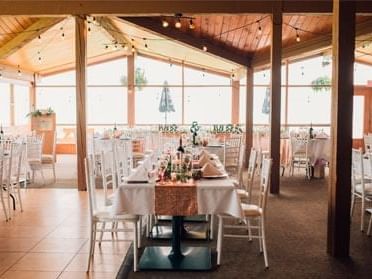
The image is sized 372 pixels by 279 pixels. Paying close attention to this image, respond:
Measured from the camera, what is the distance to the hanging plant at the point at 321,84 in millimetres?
14406

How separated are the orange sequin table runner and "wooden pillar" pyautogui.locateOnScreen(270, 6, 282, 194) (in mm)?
4015

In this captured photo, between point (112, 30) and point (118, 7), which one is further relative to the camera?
point (112, 30)

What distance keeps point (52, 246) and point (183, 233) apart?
145 cm

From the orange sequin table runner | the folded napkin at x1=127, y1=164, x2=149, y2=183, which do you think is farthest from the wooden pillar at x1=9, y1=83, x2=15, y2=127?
the orange sequin table runner

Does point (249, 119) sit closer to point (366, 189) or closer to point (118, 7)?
point (118, 7)

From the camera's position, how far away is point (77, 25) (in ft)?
25.5

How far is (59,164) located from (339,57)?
30.4 feet

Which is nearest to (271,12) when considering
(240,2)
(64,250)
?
(240,2)

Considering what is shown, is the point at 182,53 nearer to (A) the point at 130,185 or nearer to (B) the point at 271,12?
(B) the point at 271,12

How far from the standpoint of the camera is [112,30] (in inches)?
445

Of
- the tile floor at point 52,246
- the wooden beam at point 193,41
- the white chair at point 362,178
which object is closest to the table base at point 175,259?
the tile floor at point 52,246

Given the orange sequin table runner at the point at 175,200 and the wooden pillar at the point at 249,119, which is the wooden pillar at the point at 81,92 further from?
the wooden pillar at the point at 249,119

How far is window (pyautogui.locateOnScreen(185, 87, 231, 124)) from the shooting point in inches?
600

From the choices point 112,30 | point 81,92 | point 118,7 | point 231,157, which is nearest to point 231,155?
point 231,157
